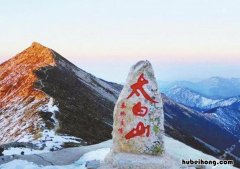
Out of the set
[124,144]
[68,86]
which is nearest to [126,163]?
[124,144]

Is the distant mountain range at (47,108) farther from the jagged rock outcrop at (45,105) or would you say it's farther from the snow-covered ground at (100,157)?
the snow-covered ground at (100,157)

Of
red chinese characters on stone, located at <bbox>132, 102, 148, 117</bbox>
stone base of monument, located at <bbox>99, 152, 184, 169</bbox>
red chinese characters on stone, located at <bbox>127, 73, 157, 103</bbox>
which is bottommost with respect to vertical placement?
stone base of monument, located at <bbox>99, 152, 184, 169</bbox>

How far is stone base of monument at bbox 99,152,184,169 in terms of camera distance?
20.1m

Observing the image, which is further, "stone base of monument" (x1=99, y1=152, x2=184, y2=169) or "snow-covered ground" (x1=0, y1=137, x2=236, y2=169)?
"snow-covered ground" (x1=0, y1=137, x2=236, y2=169)

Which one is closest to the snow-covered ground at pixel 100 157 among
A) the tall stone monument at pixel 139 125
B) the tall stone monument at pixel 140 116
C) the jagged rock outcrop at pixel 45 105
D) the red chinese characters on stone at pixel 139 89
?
the tall stone monument at pixel 139 125

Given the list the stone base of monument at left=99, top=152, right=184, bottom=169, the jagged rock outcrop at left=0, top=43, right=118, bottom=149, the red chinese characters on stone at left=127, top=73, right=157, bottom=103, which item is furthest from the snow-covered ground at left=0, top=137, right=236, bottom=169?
the jagged rock outcrop at left=0, top=43, right=118, bottom=149

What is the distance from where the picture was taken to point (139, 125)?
20.5 metres

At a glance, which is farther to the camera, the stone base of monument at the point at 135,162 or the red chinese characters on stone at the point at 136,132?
the red chinese characters on stone at the point at 136,132

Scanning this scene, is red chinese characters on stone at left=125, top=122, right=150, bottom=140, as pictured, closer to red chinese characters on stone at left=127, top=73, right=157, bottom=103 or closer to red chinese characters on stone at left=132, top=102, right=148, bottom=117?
red chinese characters on stone at left=132, top=102, right=148, bottom=117

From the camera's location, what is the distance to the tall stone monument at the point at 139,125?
20484mm

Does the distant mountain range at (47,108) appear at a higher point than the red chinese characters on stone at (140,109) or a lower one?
higher

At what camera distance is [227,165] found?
28.6 meters

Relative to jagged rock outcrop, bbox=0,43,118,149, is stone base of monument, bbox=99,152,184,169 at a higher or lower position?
lower

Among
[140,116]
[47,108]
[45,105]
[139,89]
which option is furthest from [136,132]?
[45,105]
